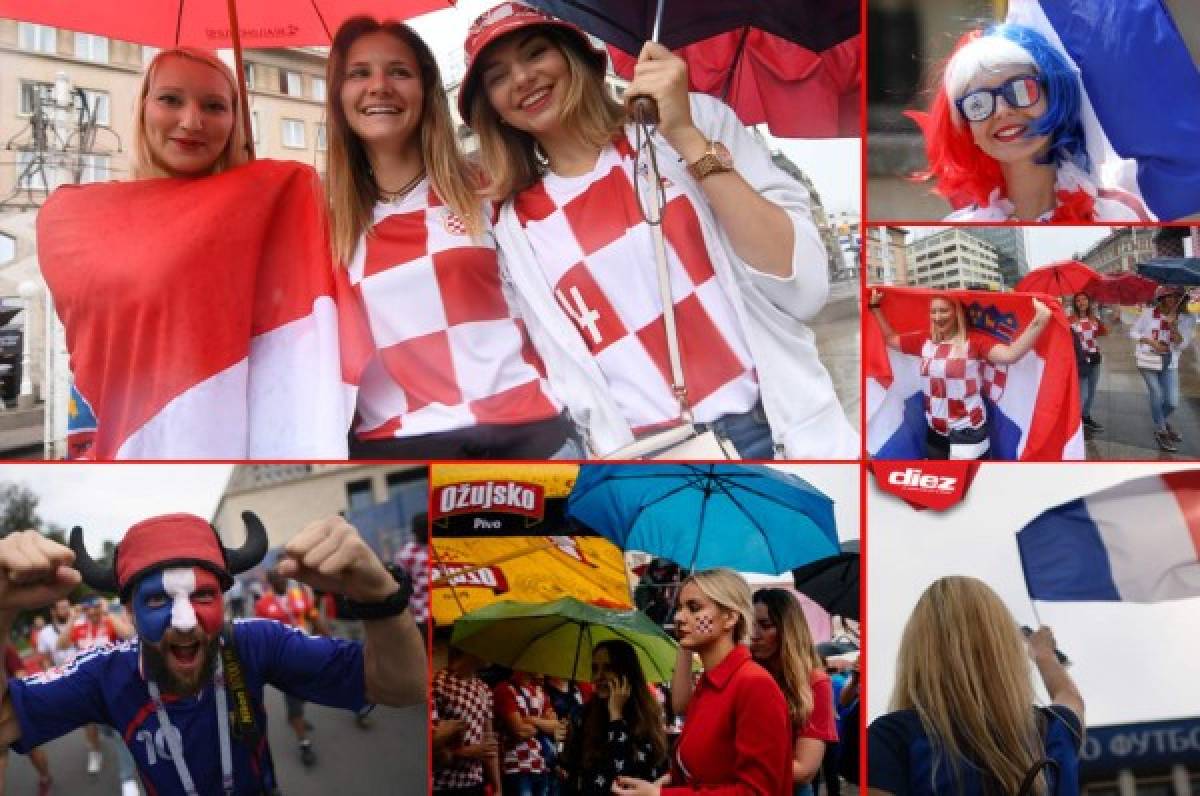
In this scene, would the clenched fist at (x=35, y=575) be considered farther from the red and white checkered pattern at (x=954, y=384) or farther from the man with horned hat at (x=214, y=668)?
the red and white checkered pattern at (x=954, y=384)

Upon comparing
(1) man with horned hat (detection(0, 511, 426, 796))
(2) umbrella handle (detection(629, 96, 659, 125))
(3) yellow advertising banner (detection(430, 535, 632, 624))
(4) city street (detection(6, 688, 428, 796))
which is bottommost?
(4) city street (detection(6, 688, 428, 796))

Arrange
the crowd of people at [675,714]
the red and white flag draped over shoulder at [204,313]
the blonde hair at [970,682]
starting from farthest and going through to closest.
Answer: the red and white flag draped over shoulder at [204,313], the crowd of people at [675,714], the blonde hair at [970,682]

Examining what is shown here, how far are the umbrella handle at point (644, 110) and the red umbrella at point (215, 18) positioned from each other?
610 mm

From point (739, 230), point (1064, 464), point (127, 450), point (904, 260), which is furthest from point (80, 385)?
point (1064, 464)

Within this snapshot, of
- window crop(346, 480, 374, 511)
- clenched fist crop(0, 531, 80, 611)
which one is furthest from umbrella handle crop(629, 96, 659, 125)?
clenched fist crop(0, 531, 80, 611)

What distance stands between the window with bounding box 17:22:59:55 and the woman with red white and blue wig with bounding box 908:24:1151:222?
253 cm

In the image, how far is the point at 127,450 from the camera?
3.99 m

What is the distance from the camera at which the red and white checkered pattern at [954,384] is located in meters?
3.98

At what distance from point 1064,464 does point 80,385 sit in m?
2.89

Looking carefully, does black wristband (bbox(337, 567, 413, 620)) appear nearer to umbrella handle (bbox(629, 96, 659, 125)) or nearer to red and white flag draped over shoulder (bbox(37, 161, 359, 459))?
red and white flag draped over shoulder (bbox(37, 161, 359, 459))

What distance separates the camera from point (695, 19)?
3.92 meters

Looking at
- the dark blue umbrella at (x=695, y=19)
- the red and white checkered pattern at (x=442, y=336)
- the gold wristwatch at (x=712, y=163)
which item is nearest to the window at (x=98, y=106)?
the red and white checkered pattern at (x=442, y=336)

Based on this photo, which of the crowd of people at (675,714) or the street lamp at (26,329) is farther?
the street lamp at (26,329)

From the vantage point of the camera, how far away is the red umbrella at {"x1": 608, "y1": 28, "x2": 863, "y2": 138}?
3.92 metres
